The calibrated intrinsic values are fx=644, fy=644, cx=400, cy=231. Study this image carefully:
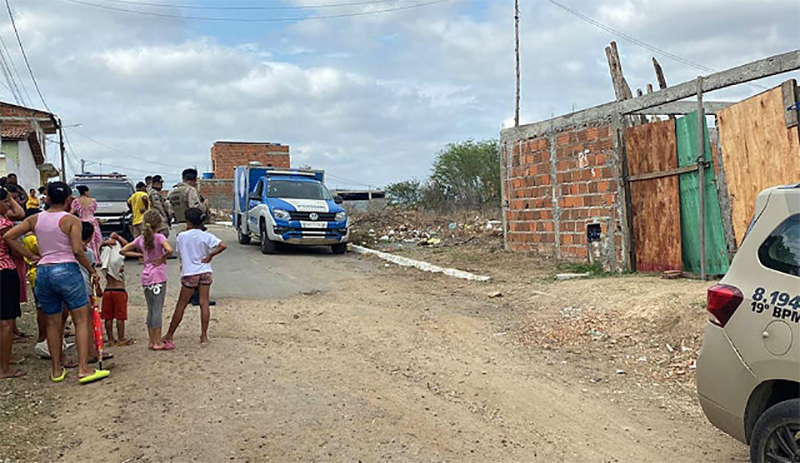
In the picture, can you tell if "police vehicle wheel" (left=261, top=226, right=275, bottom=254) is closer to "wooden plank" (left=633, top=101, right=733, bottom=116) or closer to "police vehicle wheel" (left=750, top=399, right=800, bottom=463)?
"wooden plank" (left=633, top=101, right=733, bottom=116)

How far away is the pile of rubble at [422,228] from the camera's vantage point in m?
18.2

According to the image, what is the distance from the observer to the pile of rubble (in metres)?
18.2

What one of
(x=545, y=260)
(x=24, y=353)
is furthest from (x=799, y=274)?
(x=545, y=260)

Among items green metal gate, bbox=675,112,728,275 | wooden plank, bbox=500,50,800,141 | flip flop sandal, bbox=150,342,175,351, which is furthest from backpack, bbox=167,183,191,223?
green metal gate, bbox=675,112,728,275

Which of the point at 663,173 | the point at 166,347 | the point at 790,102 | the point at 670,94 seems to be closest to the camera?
the point at 166,347

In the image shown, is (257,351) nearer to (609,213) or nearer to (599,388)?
(599,388)

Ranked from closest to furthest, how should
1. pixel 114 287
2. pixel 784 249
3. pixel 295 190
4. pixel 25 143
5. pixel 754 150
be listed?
pixel 784 249
pixel 114 287
pixel 754 150
pixel 295 190
pixel 25 143

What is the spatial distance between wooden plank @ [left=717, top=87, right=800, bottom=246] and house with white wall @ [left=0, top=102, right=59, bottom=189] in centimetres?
2064

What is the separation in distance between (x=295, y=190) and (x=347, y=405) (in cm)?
1196

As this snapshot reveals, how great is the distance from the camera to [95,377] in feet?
18.0

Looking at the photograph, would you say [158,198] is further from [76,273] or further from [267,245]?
[76,273]

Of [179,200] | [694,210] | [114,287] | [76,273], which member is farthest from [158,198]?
[694,210]

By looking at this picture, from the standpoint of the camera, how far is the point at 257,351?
257 inches

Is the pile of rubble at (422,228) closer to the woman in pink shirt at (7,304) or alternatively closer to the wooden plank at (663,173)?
the wooden plank at (663,173)
